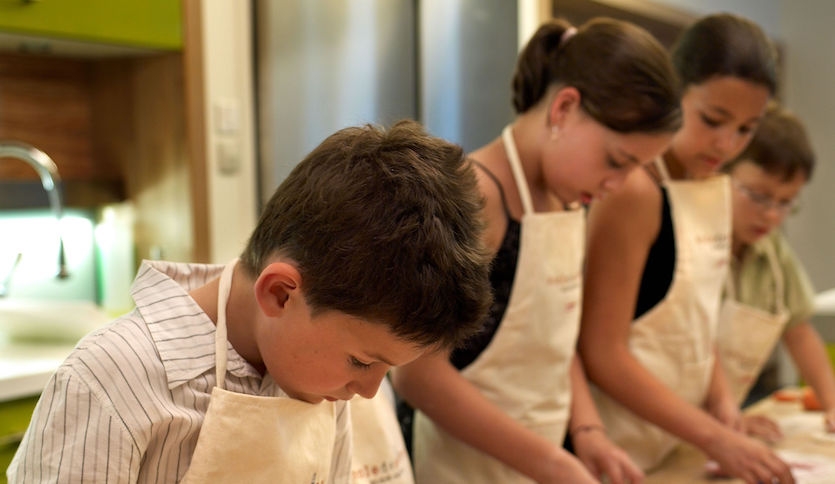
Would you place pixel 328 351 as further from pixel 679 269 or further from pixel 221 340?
pixel 679 269

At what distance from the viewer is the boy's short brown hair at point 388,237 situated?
57 centimetres

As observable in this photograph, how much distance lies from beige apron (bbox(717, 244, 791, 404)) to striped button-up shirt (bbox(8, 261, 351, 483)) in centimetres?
101

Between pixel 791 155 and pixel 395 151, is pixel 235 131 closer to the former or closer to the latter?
pixel 791 155

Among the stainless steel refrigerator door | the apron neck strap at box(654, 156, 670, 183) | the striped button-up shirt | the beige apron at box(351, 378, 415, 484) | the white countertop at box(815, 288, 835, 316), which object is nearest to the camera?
the striped button-up shirt

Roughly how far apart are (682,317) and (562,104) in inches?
16.4

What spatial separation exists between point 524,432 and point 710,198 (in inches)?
21.4

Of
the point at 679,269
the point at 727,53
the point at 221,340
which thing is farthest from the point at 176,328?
the point at 727,53

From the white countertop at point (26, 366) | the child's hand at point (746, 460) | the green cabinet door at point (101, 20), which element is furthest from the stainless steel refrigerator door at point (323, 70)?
the child's hand at point (746, 460)

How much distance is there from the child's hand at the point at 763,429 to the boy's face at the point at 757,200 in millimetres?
312

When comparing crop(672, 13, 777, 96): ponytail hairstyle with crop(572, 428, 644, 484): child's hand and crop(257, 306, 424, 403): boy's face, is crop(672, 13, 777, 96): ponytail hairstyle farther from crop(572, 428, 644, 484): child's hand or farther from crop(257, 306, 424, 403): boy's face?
crop(257, 306, 424, 403): boy's face

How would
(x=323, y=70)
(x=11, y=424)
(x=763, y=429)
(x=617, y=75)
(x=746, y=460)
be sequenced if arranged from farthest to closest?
(x=323, y=70)
(x=763, y=429)
(x=11, y=424)
(x=746, y=460)
(x=617, y=75)

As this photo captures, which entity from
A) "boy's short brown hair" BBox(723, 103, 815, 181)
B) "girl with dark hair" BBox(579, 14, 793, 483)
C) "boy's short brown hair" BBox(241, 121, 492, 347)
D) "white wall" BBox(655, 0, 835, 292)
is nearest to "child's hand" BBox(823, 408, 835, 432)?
"girl with dark hair" BBox(579, 14, 793, 483)

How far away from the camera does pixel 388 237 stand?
57 cm

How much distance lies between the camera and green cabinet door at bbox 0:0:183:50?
1.46m
